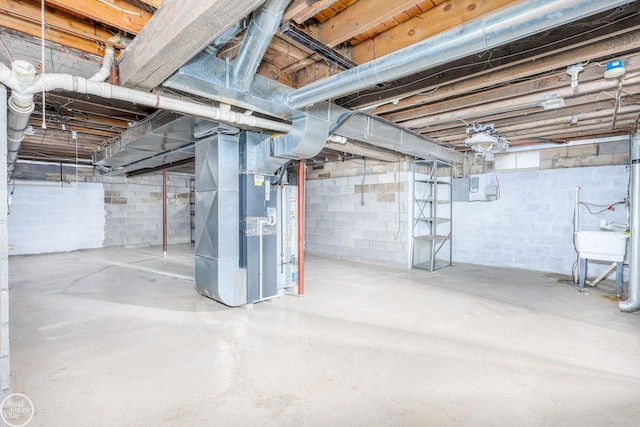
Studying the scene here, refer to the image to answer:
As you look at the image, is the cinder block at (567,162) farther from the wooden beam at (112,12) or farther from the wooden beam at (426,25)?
the wooden beam at (112,12)

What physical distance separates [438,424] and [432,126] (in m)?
3.51

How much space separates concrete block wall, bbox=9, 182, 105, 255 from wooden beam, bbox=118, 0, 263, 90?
23.0 ft

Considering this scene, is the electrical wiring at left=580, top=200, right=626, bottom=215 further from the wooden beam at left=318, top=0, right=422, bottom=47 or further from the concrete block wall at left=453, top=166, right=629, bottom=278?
the wooden beam at left=318, top=0, right=422, bottom=47

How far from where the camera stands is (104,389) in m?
1.96

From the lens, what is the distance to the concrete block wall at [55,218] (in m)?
6.81

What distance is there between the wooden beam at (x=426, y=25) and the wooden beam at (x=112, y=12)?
1420 millimetres

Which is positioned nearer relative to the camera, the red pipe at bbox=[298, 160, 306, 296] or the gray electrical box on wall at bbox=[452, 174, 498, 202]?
the red pipe at bbox=[298, 160, 306, 296]

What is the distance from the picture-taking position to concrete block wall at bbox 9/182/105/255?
681 cm

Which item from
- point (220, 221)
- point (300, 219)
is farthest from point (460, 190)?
point (220, 221)

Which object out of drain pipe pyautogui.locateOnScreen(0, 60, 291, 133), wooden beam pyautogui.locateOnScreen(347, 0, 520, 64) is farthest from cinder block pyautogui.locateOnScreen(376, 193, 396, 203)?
wooden beam pyautogui.locateOnScreen(347, 0, 520, 64)

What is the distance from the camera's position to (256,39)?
1732mm

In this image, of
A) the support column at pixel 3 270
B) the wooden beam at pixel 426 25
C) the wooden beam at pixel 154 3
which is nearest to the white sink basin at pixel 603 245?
the wooden beam at pixel 426 25

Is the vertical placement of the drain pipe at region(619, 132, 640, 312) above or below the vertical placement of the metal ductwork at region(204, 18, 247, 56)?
below

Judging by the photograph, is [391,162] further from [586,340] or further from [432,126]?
[586,340]
